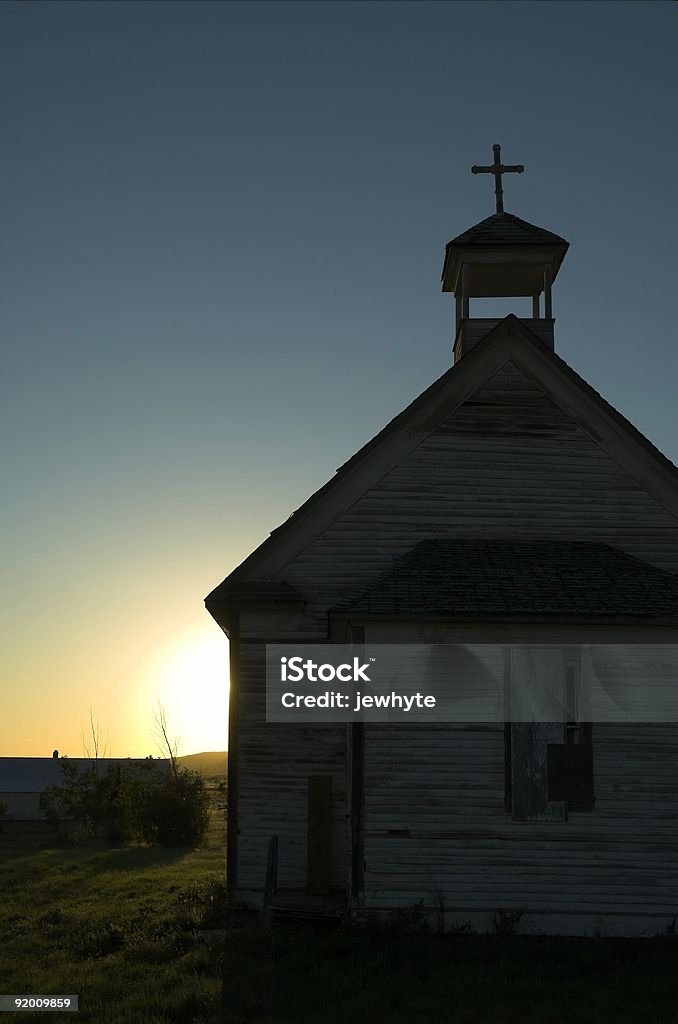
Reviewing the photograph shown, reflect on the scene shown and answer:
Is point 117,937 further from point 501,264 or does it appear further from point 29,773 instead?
point 29,773

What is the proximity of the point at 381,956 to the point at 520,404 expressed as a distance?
8.68 meters

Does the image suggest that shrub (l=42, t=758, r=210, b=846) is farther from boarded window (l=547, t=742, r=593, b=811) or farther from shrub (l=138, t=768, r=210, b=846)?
boarded window (l=547, t=742, r=593, b=811)

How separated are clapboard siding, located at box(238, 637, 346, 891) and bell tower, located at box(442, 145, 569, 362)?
6583 mm

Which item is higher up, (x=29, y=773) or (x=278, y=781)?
(x=278, y=781)

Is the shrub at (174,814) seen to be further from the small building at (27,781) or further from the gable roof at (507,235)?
the small building at (27,781)

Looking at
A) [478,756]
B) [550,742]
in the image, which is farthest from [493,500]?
[478,756]

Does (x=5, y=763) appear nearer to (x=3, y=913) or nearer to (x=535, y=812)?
(x=3, y=913)

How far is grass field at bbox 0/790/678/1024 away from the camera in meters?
9.78

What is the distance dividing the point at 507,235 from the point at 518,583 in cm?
728

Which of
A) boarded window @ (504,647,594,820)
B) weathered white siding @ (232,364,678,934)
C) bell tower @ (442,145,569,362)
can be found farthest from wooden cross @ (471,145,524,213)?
boarded window @ (504,647,594,820)

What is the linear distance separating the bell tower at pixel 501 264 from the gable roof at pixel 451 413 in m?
0.84

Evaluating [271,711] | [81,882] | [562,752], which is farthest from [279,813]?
[81,882]

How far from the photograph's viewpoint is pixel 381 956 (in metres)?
11.5

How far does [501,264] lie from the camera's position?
18391 millimetres
